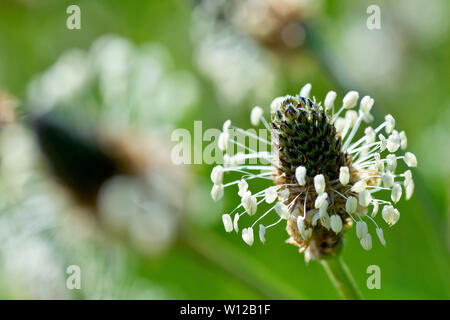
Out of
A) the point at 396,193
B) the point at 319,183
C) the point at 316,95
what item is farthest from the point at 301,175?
the point at 316,95

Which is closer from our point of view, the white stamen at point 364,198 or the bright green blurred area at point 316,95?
the white stamen at point 364,198

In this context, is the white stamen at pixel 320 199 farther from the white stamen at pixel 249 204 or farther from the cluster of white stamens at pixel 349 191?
the white stamen at pixel 249 204

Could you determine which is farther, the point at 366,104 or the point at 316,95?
the point at 316,95

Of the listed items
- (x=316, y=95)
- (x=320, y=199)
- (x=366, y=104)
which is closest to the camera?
(x=320, y=199)

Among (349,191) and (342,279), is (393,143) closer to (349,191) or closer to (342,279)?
(349,191)

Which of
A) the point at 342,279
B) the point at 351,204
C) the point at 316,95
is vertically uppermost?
the point at 316,95

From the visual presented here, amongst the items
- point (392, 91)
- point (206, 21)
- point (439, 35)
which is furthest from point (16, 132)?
point (439, 35)

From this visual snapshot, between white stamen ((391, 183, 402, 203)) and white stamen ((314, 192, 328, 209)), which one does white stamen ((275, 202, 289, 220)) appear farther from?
white stamen ((391, 183, 402, 203))

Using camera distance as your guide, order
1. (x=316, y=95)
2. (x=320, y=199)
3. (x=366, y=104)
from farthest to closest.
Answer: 1. (x=316, y=95)
2. (x=366, y=104)
3. (x=320, y=199)

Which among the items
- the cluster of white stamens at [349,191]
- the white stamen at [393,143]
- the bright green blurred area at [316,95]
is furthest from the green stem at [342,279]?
the bright green blurred area at [316,95]
